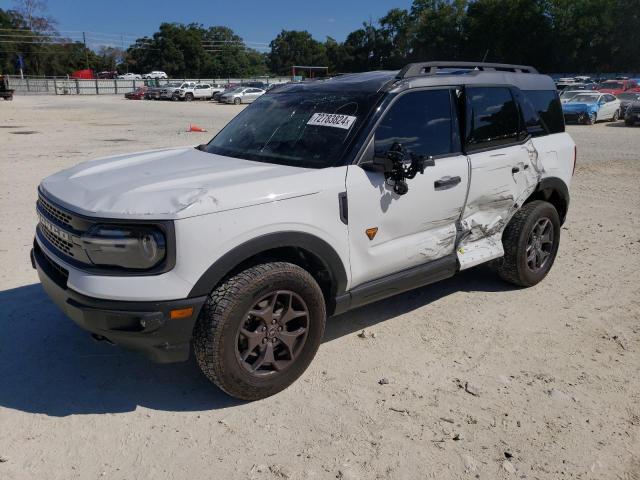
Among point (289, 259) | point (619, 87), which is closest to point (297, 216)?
point (289, 259)

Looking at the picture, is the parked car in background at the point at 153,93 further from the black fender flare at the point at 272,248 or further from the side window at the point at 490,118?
the black fender flare at the point at 272,248

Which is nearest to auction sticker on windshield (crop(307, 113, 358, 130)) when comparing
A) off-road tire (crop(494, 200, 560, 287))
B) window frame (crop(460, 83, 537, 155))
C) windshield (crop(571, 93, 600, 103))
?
window frame (crop(460, 83, 537, 155))

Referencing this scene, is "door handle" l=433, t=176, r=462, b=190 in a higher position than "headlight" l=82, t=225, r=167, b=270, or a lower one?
higher

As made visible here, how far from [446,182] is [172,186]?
6.44 ft

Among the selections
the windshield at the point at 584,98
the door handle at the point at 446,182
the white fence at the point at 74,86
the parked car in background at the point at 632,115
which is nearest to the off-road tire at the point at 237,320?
the door handle at the point at 446,182

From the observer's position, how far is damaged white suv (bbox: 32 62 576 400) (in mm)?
2840

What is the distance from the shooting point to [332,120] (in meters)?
3.79

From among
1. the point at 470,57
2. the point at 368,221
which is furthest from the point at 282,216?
the point at 470,57

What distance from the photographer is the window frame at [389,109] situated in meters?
3.58

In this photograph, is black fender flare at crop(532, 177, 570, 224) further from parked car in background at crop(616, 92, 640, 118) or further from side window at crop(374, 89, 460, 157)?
parked car in background at crop(616, 92, 640, 118)

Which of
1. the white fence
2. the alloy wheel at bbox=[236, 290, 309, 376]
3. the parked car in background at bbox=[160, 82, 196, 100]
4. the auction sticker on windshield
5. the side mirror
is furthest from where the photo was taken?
the white fence

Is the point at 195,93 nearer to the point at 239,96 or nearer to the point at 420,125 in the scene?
the point at 239,96

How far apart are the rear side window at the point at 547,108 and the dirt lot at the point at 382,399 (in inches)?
57.4

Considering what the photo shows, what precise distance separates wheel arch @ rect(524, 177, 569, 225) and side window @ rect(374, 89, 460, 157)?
1239 millimetres
